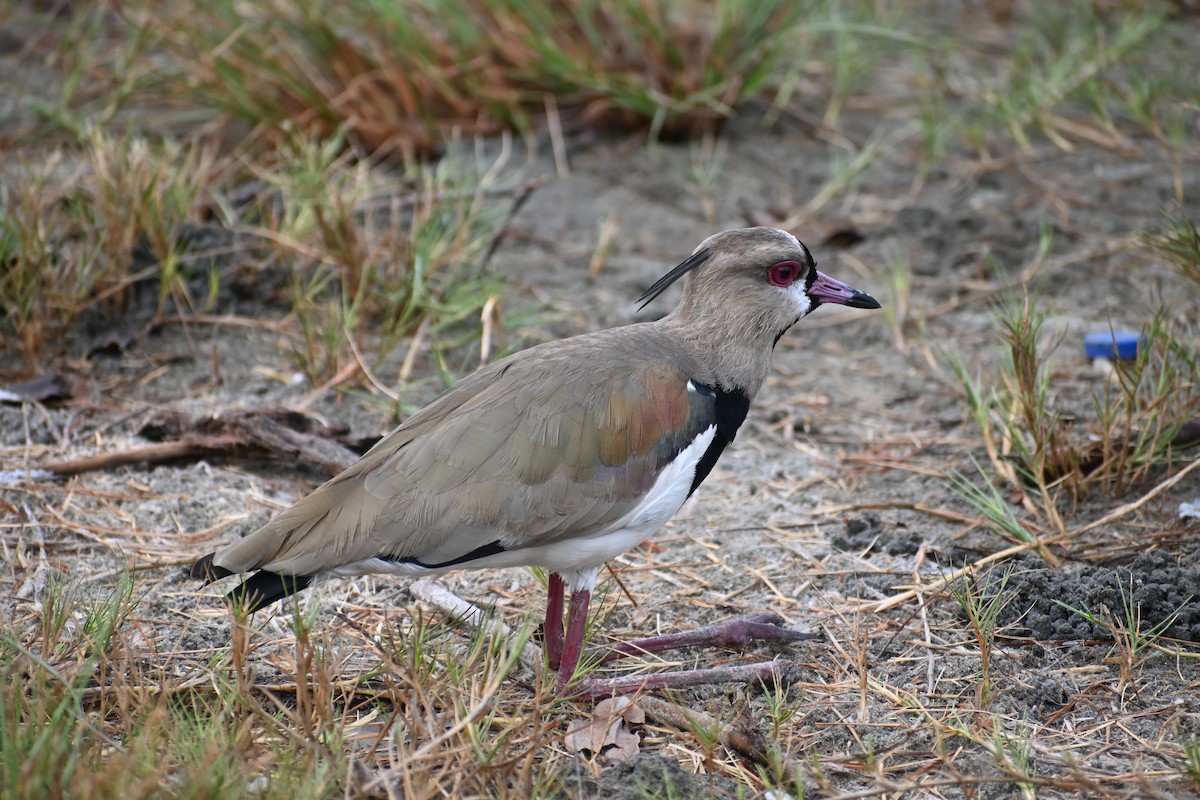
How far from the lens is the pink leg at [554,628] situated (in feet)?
11.2

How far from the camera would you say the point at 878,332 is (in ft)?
18.1

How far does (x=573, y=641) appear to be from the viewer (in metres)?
3.20

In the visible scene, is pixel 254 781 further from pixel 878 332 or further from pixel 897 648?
pixel 878 332

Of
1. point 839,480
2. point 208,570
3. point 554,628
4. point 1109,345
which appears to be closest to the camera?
point 208,570

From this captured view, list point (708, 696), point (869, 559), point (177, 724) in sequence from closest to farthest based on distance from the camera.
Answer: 1. point (177, 724)
2. point (708, 696)
3. point (869, 559)

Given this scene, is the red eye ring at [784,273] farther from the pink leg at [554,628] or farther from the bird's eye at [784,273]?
the pink leg at [554,628]

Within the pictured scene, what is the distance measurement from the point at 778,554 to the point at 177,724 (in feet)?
6.53

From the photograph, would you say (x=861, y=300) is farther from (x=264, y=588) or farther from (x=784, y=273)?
(x=264, y=588)

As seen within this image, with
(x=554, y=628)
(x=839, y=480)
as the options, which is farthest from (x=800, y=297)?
(x=554, y=628)

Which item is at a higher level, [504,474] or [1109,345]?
[504,474]

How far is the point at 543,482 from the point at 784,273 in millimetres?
1010

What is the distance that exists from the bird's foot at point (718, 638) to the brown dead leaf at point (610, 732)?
329 millimetres

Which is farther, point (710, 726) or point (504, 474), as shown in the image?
point (504, 474)

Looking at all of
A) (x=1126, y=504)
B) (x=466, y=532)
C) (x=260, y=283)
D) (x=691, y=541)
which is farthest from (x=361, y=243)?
(x=1126, y=504)
